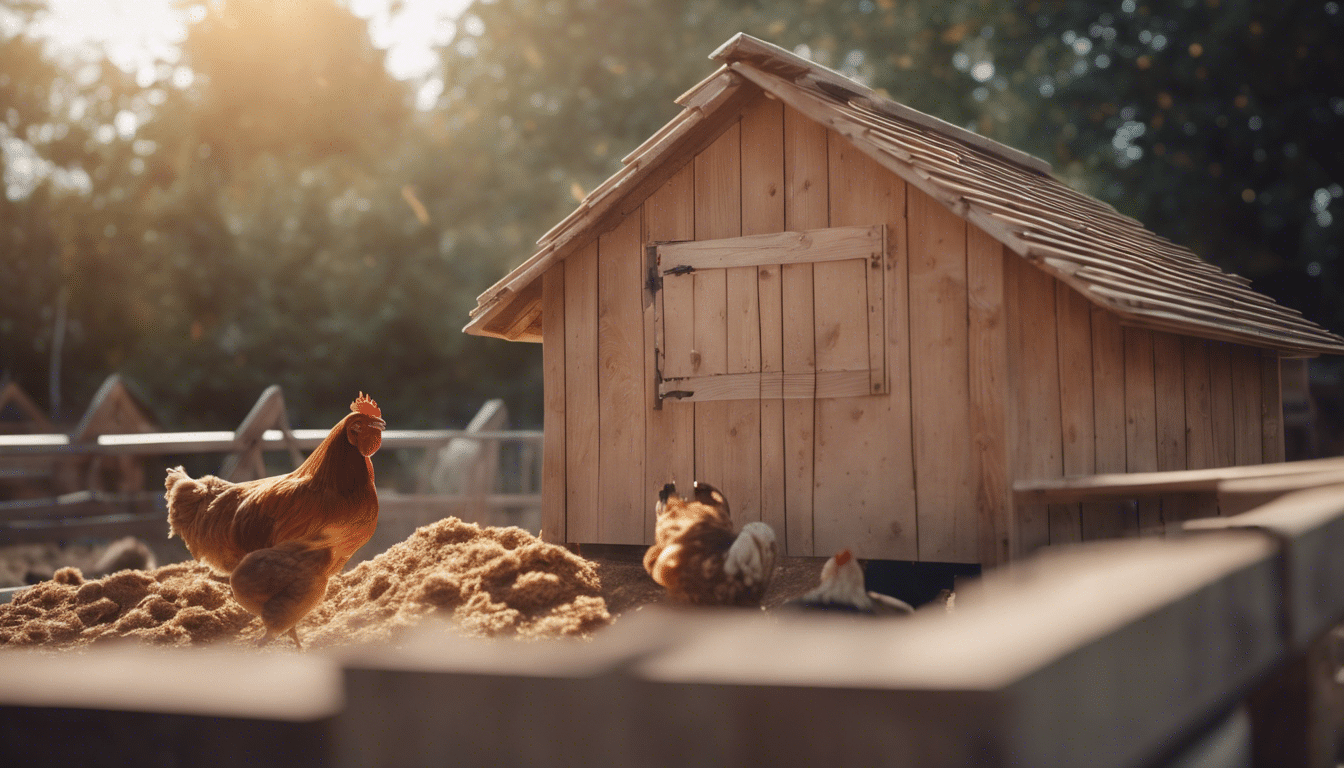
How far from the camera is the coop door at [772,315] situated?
6.07 metres

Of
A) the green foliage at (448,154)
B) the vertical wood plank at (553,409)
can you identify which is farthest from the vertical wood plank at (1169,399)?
the green foliage at (448,154)

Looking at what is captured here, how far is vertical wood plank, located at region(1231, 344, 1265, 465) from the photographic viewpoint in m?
8.29

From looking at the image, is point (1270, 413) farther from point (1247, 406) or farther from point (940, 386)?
point (940, 386)

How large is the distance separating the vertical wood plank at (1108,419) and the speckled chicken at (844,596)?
2388 millimetres

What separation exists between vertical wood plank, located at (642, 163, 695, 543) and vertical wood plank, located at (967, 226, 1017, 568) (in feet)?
6.22

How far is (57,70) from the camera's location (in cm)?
3025

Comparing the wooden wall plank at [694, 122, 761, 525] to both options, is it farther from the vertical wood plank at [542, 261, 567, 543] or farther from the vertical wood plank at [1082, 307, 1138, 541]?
the vertical wood plank at [1082, 307, 1138, 541]

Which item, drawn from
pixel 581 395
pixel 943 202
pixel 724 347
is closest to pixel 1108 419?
pixel 943 202

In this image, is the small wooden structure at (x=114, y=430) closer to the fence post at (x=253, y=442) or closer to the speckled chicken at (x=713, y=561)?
the fence post at (x=253, y=442)

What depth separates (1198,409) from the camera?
7629 millimetres

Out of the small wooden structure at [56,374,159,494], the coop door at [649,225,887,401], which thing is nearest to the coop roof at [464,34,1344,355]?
the coop door at [649,225,887,401]

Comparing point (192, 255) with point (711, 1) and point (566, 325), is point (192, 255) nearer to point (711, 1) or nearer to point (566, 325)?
point (711, 1)

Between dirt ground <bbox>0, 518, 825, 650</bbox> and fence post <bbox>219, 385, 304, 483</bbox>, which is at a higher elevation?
fence post <bbox>219, 385, 304, 483</bbox>

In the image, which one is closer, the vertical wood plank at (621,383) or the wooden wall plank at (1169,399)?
the vertical wood plank at (621,383)
